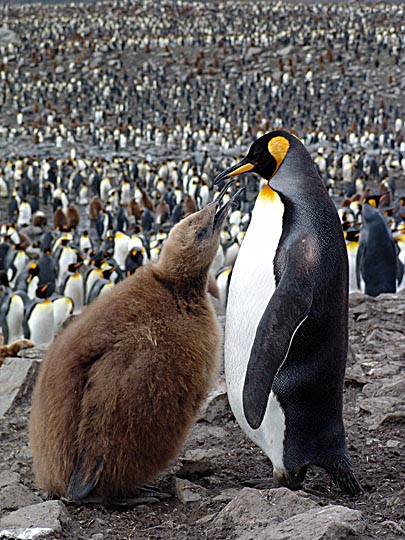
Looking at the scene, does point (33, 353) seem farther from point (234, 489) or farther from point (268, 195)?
point (268, 195)

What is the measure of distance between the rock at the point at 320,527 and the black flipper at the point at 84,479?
31.9 inches

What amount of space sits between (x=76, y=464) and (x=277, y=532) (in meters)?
1.03

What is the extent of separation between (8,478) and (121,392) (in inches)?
37.3

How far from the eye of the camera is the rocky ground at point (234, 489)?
2.54m

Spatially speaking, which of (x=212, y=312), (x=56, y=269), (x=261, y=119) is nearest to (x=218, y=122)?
(x=261, y=119)

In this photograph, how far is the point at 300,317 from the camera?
2820 mm

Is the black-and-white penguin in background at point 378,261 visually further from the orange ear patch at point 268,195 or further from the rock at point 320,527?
the rock at point 320,527

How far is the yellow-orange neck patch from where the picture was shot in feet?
10.5

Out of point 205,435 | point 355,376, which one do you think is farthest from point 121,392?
point 355,376

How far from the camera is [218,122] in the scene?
36031mm

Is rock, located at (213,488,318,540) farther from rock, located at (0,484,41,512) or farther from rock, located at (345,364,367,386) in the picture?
rock, located at (345,364,367,386)

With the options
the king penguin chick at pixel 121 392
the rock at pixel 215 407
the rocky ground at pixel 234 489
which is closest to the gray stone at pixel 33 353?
the rocky ground at pixel 234 489

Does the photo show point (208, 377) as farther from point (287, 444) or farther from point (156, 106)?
point (156, 106)

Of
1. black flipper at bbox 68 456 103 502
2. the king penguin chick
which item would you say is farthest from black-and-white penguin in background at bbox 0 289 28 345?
black flipper at bbox 68 456 103 502
